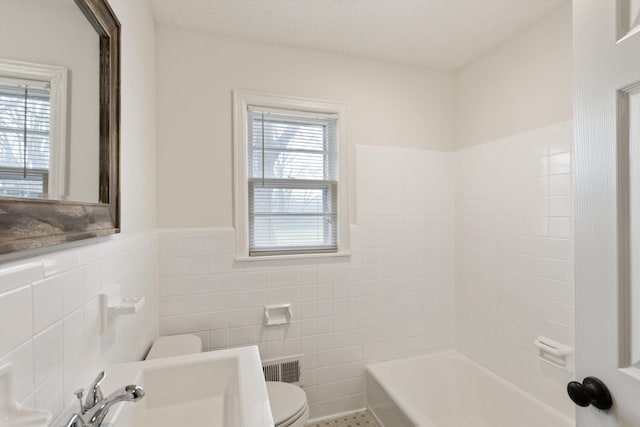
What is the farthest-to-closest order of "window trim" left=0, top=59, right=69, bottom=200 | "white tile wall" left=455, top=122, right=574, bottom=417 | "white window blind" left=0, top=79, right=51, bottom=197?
"white tile wall" left=455, top=122, right=574, bottom=417 < "window trim" left=0, top=59, right=69, bottom=200 < "white window blind" left=0, top=79, right=51, bottom=197

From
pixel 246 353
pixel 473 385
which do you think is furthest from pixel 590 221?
pixel 473 385

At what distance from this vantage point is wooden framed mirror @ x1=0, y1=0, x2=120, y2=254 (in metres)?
0.55

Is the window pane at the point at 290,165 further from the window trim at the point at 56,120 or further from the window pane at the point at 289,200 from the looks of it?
the window trim at the point at 56,120

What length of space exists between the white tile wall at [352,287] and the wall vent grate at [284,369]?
0.15 feet

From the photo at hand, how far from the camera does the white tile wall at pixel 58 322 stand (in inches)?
21.3

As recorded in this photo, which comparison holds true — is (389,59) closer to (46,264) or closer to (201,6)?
(201,6)

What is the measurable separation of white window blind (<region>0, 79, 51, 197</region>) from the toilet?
3.94 feet

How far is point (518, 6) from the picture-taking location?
167 centimetres

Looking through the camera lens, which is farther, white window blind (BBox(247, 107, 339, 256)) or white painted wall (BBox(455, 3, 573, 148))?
white window blind (BBox(247, 107, 339, 256))

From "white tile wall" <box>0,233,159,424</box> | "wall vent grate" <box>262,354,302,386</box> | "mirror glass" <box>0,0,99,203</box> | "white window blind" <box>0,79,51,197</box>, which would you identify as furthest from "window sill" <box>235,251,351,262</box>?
"white window blind" <box>0,79,51,197</box>

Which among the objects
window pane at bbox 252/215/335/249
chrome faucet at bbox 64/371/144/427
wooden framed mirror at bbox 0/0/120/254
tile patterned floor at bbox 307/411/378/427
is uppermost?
wooden framed mirror at bbox 0/0/120/254

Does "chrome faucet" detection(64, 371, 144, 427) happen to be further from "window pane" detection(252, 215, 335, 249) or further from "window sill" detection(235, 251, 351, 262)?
"window pane" detection(252, 215, 335, 249)

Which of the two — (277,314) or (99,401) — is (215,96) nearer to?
(277,314)

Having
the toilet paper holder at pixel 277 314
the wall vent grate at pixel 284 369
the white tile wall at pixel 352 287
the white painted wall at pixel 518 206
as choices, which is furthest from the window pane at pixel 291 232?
the white painted wall at pixel 518 206
